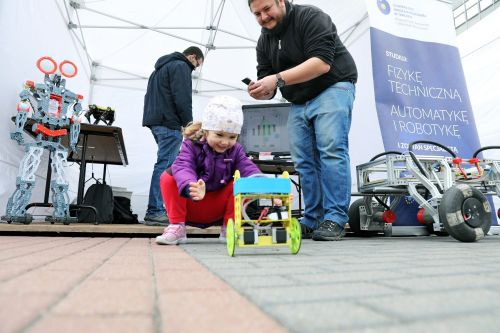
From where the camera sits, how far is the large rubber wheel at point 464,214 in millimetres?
1801

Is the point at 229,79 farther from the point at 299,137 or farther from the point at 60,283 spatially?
the point at 60,283

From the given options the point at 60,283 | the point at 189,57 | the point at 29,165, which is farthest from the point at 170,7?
the point at 60,283

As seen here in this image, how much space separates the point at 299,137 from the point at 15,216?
6.23ft

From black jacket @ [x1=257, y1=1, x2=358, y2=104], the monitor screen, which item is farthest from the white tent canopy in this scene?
black jacket @ [x1=257, y1=1, x2=358, y2=104]

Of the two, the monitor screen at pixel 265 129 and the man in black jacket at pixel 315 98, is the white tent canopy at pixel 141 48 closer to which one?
the monitor screen at pixel 265 129

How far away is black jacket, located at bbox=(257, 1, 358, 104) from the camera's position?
1921 mm

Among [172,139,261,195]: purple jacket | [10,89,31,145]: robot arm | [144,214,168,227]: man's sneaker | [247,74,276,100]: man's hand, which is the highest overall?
[10,89,31,145]: robot arm

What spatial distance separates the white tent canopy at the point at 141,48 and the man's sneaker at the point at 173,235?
7.37ft

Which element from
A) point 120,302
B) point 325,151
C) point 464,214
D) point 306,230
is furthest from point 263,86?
point 120,302

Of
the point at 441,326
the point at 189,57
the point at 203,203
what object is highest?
the point at 189,57

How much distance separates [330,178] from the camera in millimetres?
2002

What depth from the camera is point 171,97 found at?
3.03 metres

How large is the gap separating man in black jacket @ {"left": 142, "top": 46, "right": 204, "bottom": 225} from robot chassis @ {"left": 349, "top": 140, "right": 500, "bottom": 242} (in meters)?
1.49

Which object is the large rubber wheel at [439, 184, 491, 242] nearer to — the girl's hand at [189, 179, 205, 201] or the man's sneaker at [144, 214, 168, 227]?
the girl's hand at [189, 179, 205, 201]
